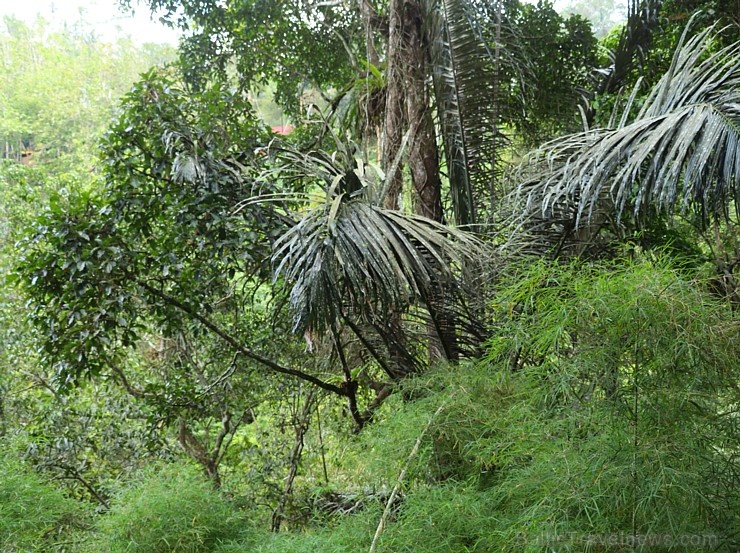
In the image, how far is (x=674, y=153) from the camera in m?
1.98

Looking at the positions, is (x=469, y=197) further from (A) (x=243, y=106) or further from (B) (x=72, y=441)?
(B) (x=72, y=441)

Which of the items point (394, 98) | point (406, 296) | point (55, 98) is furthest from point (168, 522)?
point (55, 98)

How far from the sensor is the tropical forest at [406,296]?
166 centimetres

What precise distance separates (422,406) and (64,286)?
1524mm

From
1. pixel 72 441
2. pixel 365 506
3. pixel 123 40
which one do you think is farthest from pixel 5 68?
pixel 365 506

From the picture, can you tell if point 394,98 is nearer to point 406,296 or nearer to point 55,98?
point 406,296

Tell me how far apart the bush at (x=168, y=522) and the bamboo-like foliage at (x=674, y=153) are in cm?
172

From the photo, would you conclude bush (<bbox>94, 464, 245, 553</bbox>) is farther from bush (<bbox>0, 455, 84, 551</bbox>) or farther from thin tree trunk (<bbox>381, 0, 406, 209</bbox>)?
thin tree trunk (<bbox>381, 0, 406, 209</bbox>)

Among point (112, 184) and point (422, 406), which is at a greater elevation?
point (112, 184)

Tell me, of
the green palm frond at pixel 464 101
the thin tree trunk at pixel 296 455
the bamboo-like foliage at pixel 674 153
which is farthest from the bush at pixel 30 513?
the bamboo-like foliage at pixel 674 153

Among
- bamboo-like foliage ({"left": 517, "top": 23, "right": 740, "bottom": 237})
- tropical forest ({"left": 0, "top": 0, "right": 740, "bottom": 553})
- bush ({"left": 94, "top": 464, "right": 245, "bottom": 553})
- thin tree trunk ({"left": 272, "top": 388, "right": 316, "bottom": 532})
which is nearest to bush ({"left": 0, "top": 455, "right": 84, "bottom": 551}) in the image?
tropical forest ({"left": 0, "top": 0, "right": 740, "bottom": 553})

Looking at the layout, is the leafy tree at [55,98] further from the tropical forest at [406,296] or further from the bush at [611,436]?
the bush at [611,436]

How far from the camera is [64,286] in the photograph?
2.76 meters
